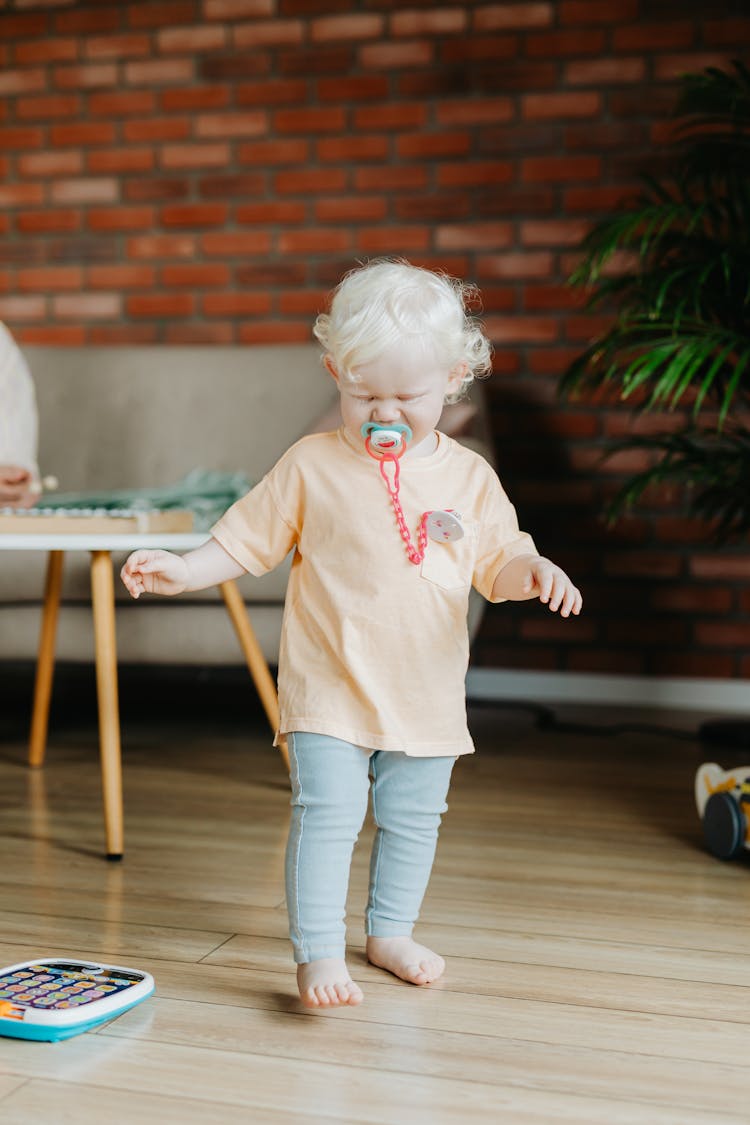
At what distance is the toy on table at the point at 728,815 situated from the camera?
5.08 feet

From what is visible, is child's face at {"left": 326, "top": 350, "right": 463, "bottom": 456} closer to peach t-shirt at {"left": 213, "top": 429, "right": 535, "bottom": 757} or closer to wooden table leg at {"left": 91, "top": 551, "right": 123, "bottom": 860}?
peach t-shirt at {"left": 213, "top": 429, "right": 535, "bottom": 757}

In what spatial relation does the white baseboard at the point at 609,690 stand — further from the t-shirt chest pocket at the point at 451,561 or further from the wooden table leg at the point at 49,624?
the t-shirt chest pocket at the point at 451,561

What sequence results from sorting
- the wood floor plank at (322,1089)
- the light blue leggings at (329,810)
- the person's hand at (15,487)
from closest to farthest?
the wood floor plank at (322,1089), the light blue leggings at (329,810), the person's hand at (15,487)

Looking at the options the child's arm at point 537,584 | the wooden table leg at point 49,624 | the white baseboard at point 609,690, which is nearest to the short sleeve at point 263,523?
the child's arm at point 537,584

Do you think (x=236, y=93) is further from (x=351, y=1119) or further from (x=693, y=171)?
(x=351, y=1119)

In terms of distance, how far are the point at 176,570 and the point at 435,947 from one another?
Result: 493mm

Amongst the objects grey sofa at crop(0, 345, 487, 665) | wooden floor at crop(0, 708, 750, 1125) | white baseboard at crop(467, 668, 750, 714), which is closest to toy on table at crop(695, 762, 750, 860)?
wooden floor at crop(0, 708, 750, 1125)

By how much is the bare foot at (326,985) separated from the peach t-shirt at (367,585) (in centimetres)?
21

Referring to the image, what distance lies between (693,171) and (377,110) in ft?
3.22

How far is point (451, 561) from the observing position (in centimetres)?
116

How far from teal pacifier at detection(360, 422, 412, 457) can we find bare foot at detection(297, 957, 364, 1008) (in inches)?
18.8

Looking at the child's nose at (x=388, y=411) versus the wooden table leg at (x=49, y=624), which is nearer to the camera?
the child's nose at (x=388, y=411)

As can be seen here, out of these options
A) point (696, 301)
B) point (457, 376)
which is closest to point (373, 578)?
point (457, 376)

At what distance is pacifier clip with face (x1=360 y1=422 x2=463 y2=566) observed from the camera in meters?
1.12
